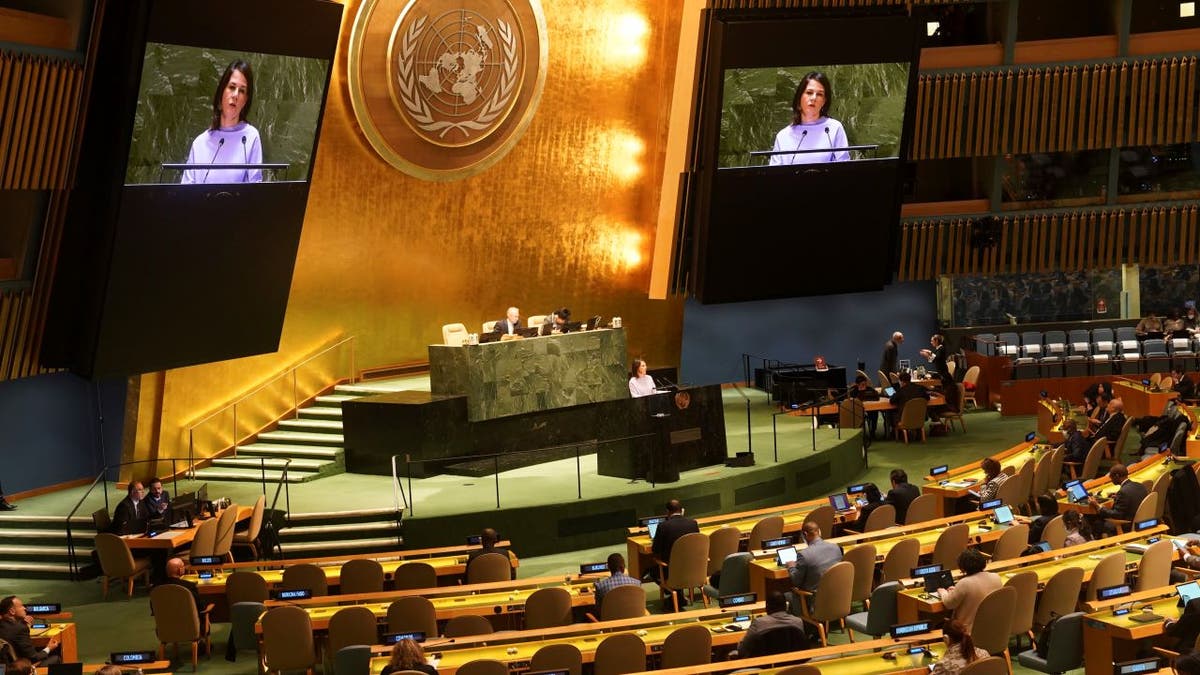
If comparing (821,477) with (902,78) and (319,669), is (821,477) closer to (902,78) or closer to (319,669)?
(902,78)

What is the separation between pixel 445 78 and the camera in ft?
68.5

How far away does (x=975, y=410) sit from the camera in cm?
2459

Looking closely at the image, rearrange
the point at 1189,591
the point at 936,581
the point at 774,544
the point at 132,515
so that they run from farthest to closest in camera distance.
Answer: the point at 132,515 → the point at 774,544 → the point at 936,581 → the point at 1189,591

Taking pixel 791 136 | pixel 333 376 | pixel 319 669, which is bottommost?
pixel 319 669

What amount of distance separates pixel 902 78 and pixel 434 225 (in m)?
7.20

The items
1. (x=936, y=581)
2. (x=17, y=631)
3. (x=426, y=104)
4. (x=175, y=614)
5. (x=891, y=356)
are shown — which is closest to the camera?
(x=17, y=631)

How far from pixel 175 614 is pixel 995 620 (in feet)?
21.7

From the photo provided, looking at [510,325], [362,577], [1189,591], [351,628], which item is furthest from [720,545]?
[510,325]

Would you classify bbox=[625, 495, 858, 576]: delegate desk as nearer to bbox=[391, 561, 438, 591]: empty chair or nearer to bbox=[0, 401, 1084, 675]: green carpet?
bbox=[0, 401, 1084, 675]: green carpet

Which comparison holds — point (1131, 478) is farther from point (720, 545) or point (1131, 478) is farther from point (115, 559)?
point (115, 559)

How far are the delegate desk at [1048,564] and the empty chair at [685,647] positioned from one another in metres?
1.92

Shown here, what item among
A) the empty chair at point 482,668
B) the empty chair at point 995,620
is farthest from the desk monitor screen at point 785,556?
the empty chair at point 482,668

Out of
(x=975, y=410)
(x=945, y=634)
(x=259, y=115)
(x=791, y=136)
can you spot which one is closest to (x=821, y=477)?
(x=791, y=136)

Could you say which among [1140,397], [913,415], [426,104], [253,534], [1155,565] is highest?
[426,104]
